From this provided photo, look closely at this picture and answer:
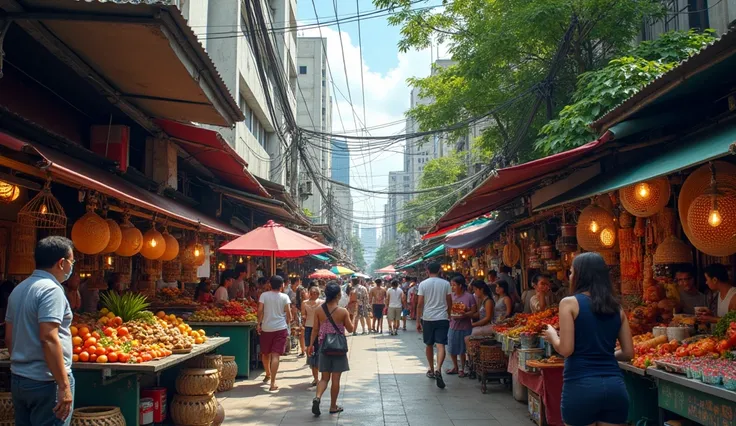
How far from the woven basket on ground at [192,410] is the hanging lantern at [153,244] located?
2.34m

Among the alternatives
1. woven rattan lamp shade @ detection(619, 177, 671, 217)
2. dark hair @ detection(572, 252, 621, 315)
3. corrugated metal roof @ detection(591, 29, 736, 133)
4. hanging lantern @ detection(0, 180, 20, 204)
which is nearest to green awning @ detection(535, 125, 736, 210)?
woven rattan lamp shade @ detection(619, 177, 671, 217)

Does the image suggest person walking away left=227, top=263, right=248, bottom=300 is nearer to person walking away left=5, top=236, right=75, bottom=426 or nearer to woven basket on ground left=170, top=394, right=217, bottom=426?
woven basket on ground left=170, top=394, right=217, bottom=426

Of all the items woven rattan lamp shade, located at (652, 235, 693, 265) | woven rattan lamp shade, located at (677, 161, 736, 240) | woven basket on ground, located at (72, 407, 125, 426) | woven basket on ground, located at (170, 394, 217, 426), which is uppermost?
woven rattan lamp shade, located at (677, 161, 736, 240)

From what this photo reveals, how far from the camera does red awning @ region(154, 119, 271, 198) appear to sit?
368 inches

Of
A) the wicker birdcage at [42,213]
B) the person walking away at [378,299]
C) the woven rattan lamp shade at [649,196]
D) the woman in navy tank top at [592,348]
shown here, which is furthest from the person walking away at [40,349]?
the person walking away at [378,299]

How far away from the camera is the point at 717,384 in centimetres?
461

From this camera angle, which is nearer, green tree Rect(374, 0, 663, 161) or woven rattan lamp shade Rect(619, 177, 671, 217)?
woven rattan lamp shade Rect(619, 177, 671, 217)

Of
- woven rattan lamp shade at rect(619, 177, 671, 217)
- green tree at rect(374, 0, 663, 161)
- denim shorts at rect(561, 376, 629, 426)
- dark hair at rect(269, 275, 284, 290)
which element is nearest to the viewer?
denim shorts at rect(561, 376, 629, 426)

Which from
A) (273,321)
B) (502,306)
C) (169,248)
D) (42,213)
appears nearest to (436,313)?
(502,306)

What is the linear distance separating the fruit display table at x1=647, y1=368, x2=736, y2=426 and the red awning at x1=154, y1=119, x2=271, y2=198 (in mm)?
6860

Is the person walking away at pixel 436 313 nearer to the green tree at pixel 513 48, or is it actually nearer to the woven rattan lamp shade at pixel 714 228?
the green tree at pixel 513 48

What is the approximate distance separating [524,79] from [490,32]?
281 cm

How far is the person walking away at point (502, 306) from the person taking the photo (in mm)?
11336

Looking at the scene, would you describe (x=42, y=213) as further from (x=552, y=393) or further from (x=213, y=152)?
(x=552, y=393)
